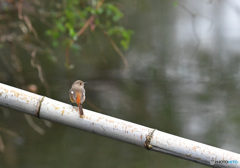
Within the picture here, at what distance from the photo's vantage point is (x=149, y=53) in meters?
6.97

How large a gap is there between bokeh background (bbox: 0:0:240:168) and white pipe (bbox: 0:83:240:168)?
6.51 ft

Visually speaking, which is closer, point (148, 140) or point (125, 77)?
point (148, 140)

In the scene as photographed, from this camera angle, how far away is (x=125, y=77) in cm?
625

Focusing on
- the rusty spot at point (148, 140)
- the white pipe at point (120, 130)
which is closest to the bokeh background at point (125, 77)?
the white pipe at point (120, 130)

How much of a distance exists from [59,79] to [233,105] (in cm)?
220

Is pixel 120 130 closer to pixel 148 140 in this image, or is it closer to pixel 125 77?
pixel 148 140

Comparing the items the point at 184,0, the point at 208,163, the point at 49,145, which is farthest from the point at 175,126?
the point at 184,0

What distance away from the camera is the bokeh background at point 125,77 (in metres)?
4.63

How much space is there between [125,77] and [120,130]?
4490 mm

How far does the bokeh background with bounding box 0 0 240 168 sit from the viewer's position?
4629mm

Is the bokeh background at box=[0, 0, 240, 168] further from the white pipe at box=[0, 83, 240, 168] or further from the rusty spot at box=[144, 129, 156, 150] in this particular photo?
the rusty spot at box=[144, 129, 156, 150]

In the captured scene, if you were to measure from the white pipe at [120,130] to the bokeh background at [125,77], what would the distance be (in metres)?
1.99

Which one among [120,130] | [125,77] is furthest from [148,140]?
[125,77]

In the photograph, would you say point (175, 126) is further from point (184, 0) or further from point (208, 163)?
point (184, 0)
